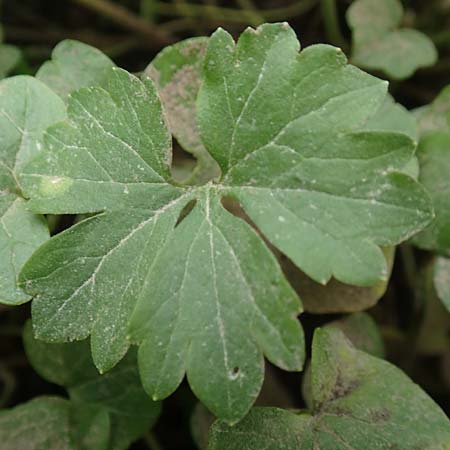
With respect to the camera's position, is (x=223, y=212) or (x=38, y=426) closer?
(x=223, y=212)

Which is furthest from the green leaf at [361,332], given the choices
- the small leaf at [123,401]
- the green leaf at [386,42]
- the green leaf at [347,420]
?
the green leaf at [386,42]

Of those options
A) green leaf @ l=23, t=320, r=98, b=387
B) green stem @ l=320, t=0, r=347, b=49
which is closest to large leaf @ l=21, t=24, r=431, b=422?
green leaf @ l=23, t=320, r=98, b=387

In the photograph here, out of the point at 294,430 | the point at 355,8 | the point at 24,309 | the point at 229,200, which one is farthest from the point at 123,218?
the point at 355,8

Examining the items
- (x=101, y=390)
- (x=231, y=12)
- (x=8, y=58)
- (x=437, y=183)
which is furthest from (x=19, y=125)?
(x=231, y=12)

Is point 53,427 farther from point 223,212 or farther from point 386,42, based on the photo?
point 386,42

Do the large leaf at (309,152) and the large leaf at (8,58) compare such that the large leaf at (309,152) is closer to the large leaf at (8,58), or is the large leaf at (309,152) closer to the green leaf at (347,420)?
the green leaf at (347,420)

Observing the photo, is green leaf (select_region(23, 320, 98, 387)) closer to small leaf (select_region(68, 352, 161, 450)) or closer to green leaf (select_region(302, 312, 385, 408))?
small leaf (select_region(68, 352, 161, 450))
